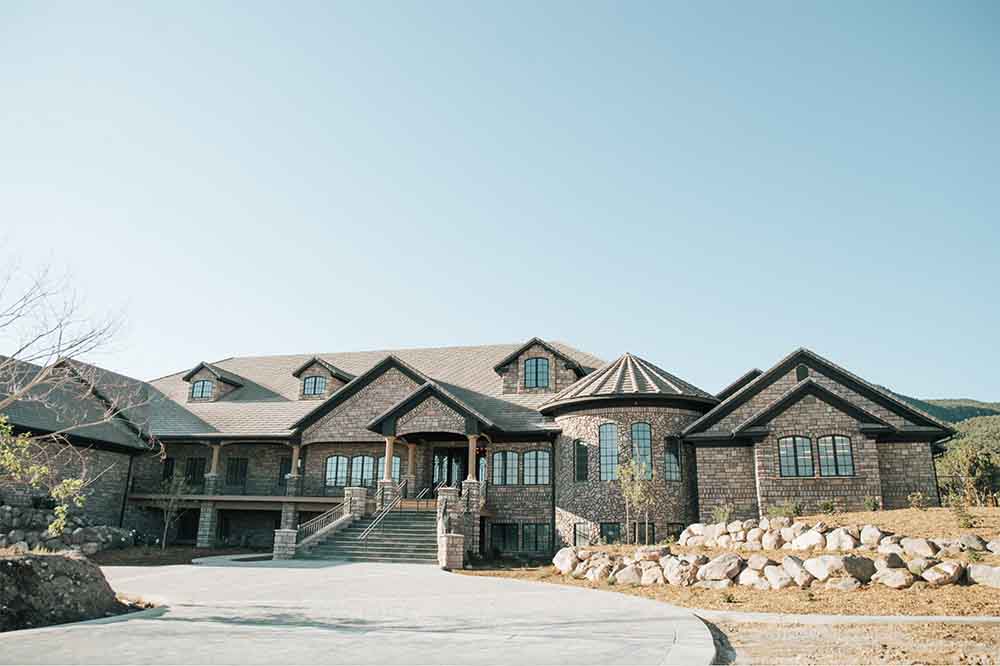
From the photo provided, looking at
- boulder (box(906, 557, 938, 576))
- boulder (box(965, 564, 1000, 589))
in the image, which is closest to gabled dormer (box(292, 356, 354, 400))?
boulder (box(906, 557, 938, 576))

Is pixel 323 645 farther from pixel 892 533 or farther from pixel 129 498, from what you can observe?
pixel 129 498

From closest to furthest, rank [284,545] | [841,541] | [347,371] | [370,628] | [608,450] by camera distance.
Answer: [370,628], [841,541], [284,545], [608,450], [347,371]

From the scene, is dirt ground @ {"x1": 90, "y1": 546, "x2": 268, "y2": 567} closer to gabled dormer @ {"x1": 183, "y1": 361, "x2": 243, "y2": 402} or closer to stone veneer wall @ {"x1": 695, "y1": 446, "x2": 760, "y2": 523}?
gabled dormer @ {"x1": 183, "y1": 361, "x2": 243, "y2": 402}

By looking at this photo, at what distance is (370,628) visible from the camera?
9.27 m

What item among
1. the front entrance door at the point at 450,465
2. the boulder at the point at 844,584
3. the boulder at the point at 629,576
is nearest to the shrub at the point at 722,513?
the boulder at the point at 629,576

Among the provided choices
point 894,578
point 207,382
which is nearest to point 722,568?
point 894,578

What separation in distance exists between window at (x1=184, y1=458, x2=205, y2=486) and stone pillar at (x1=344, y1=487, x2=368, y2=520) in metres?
9.40

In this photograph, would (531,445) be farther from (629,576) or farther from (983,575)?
(983,575)

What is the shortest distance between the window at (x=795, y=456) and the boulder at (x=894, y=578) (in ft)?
30.8

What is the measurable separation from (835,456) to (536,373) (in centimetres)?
1159

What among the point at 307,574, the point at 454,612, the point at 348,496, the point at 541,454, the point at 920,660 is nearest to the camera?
the point at 920,660

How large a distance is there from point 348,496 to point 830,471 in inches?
628

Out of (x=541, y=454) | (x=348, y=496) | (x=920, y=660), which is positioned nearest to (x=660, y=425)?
(x=541, y=454)

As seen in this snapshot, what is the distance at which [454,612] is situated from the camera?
1095 cm
